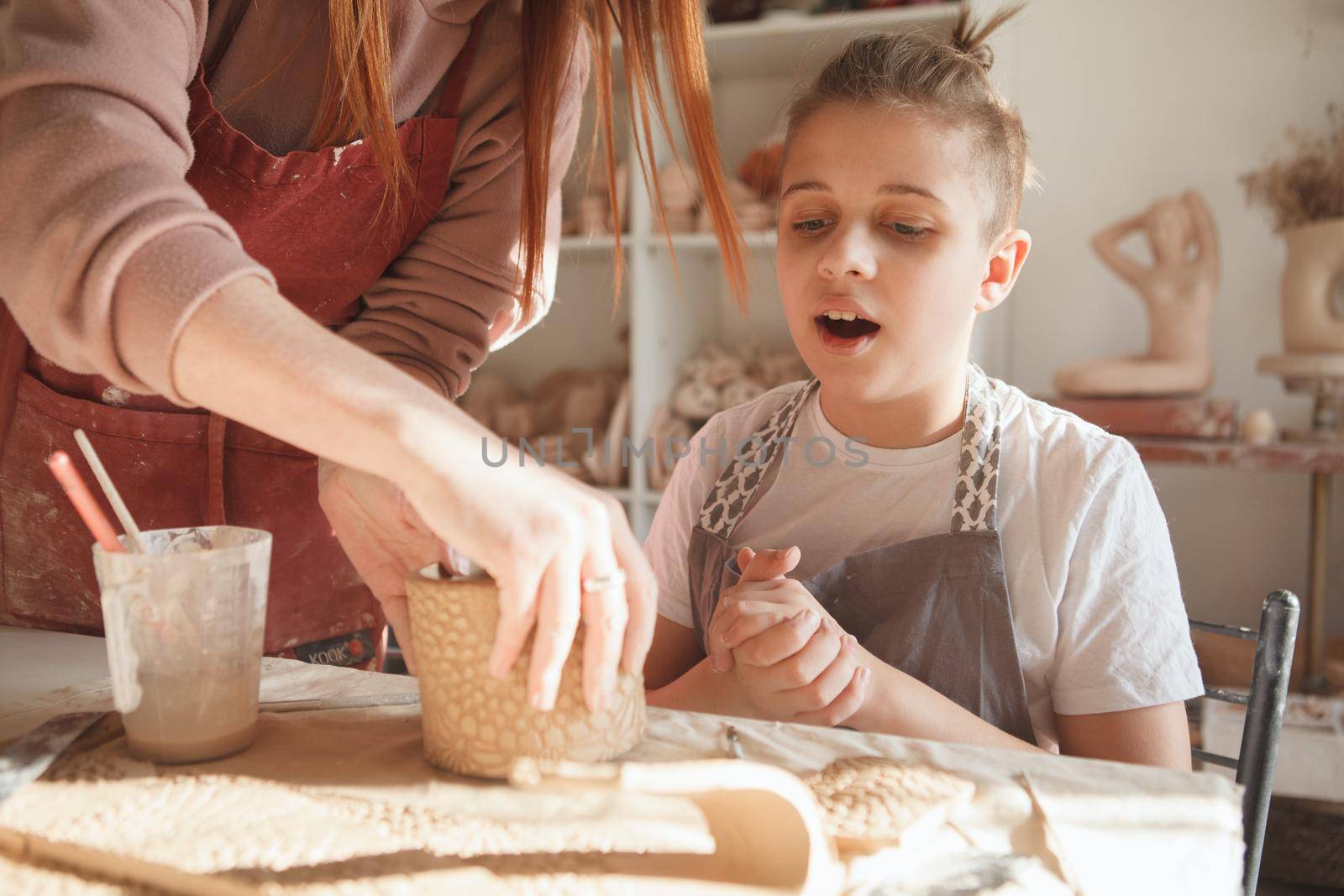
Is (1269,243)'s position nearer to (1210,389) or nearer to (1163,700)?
(1210,389)

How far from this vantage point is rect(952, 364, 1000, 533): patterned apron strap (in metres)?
1.14

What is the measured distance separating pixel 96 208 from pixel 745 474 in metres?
0.83

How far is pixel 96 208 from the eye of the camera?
64 cm

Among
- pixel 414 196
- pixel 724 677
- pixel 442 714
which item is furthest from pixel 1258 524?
pixel 442 714

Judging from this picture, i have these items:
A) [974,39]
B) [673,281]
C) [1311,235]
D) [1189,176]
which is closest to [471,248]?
[974,39]

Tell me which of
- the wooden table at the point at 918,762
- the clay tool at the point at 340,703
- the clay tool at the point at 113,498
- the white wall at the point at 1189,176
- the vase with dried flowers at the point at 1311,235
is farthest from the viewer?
the white wall at the point at 1189,176

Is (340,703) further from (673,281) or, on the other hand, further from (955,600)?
(673,281)

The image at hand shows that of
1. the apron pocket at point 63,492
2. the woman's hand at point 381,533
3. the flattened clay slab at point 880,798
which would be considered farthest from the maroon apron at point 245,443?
the flattened clay slab at point 880,798

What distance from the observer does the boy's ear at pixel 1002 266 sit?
1.25 metres

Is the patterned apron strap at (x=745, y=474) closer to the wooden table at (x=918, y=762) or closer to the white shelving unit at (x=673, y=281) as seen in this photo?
the wooden table at (x=918, y=762)

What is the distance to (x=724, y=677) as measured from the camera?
3.61ft

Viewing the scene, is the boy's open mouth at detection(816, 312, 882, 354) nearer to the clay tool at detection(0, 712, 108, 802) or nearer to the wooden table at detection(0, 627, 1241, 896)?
the wooden table at detection(0, 627, 1241, 896)

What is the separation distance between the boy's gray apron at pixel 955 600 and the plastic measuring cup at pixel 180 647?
0.60 m

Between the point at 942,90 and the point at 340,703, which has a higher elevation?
the point at 942,90
